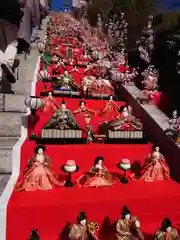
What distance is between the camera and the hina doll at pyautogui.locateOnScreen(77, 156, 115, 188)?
5.11m

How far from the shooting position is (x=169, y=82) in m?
8.74

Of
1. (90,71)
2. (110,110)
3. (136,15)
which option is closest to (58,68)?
(90,71)

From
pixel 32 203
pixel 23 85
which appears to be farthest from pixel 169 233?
pixel 23 85

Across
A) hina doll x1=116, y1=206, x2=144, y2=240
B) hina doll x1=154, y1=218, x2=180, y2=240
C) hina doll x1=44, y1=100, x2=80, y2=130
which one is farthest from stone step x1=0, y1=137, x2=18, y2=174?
hina doll x1=154, y1=218, x2=180, y2=240

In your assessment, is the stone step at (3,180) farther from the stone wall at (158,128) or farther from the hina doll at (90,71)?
the hina doll at (90,71)

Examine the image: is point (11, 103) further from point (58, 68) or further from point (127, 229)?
point (58, 68)

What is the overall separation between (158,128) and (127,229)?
294cm

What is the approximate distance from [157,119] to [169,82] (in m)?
2.49

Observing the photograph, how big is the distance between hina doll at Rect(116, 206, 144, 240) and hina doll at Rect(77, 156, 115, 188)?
1.02m

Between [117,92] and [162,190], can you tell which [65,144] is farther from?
[117,92]

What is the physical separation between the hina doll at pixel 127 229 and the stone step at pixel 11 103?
139 inches

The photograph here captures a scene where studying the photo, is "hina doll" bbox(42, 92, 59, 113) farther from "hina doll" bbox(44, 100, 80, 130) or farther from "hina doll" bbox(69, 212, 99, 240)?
"hina doll" bbox(69, 212, 99, 240)

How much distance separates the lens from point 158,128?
21.3ft

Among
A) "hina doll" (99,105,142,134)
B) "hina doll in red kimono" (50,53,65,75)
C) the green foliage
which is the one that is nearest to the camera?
"hina doll" (99,105,142,134)
